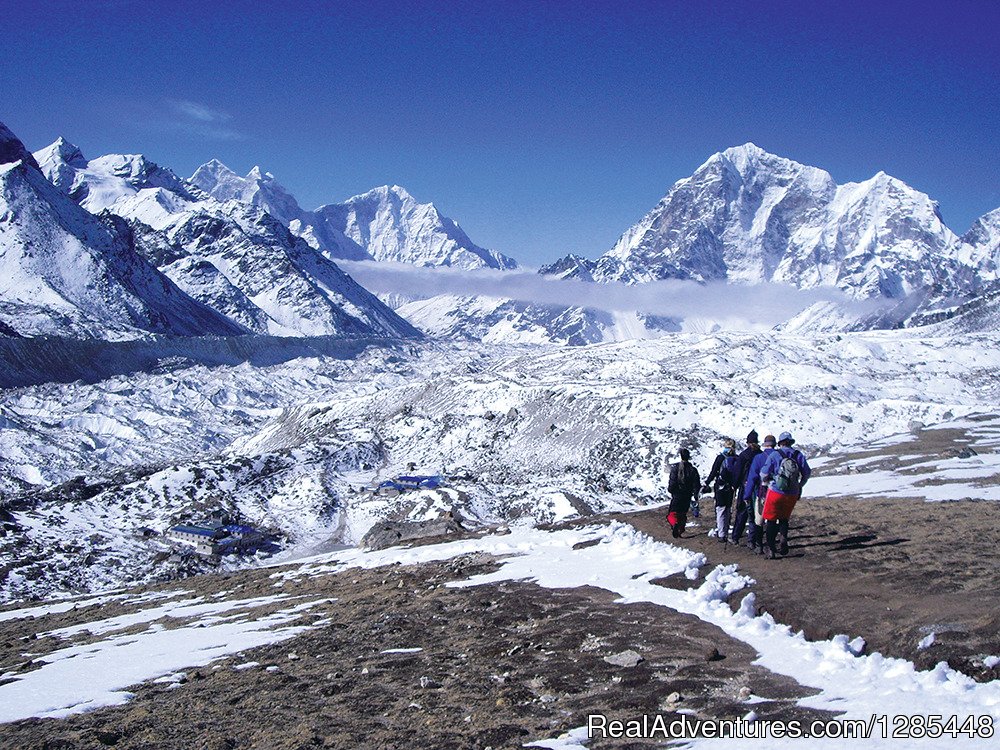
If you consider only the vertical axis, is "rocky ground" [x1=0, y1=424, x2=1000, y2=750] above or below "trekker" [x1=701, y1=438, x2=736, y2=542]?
below

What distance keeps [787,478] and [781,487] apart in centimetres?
19

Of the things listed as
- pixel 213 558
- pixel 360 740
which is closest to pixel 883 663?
pixel 360 740

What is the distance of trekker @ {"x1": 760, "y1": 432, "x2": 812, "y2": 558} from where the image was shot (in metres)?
13.9

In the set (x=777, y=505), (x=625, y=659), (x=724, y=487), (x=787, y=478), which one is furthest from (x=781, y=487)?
(x=625, y=659)

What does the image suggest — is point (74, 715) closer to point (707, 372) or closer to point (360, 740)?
point (360, 740)

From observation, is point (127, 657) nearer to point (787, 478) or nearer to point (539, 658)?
point (539, 658)

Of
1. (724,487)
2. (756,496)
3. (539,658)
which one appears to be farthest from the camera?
(724,487)

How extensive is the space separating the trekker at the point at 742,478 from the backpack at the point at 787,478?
1673mm

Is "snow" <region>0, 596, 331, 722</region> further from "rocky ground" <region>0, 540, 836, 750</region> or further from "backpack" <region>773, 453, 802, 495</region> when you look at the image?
"backpack" <region>773, 453, 802, 495</region>

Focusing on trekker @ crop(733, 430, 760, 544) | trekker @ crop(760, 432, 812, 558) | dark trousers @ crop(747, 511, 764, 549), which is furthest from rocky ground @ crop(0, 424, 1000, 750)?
trekker @ crop(733, 430, 760, 544)

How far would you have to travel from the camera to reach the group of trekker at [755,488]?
14.0m

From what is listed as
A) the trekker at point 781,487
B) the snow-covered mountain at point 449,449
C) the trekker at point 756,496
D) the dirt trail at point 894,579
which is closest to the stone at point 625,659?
the dirt trail at point 894,579

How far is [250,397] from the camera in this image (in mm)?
163875

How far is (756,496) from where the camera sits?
Answer: 14.9 metres
